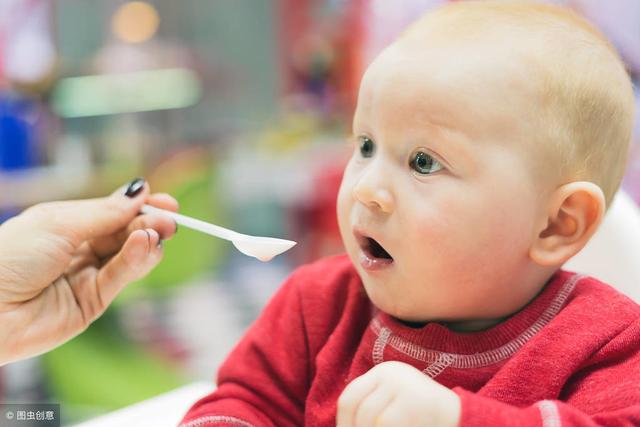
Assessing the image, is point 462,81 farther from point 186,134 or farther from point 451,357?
point 186,134

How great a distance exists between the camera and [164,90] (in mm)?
4355

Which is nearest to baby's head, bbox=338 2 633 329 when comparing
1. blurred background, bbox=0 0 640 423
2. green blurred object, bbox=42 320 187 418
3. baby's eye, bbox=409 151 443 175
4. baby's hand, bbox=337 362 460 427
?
baby's eye, bbox=409 151 443 175

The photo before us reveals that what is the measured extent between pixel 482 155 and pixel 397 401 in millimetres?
235

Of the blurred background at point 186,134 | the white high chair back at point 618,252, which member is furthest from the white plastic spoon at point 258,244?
the blurred background at point 186,134

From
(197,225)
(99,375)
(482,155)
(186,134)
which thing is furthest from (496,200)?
(186,134)

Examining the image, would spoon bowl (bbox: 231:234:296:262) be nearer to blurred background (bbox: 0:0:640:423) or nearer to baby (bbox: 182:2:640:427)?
baby (bbox: 182:2:640:427)

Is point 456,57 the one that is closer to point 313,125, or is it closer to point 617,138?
point 617,138

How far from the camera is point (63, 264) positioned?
928mm

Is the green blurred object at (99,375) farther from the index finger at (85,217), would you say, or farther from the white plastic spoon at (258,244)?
the white plastic spoon at (258,244)

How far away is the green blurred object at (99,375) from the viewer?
2.15m

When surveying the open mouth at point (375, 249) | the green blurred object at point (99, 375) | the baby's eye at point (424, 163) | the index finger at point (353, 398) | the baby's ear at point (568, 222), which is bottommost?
the green blurred object at point (99, 375)

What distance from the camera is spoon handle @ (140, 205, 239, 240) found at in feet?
2.55

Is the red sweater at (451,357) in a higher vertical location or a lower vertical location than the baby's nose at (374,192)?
lower

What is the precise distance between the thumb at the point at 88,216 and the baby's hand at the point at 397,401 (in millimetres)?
443
